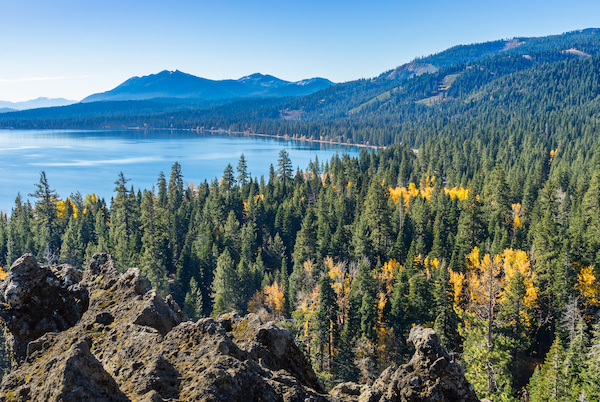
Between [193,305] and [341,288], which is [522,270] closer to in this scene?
[341,288]

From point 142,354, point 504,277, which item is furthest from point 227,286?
point 142,354

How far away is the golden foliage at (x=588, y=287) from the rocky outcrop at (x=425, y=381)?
151 feet

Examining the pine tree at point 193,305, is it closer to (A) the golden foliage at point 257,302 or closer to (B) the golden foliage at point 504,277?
(A) the golden foliage at point 257,302

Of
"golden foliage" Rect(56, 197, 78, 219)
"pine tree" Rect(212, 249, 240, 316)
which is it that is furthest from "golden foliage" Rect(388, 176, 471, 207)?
"golden foliage" Rect(56, 197, 78, 219)

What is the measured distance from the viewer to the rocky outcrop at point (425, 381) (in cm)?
792

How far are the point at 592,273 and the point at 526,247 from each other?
10689 mm

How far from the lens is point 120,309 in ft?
33.9

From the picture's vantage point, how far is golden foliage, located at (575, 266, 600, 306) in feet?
147

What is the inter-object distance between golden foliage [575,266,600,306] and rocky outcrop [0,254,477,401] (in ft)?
152

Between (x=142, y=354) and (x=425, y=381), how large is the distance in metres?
5.47

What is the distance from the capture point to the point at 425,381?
8.03 m

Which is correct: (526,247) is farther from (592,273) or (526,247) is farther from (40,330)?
(40,330)

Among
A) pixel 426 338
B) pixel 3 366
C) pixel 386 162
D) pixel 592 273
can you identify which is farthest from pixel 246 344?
pixel 386 162

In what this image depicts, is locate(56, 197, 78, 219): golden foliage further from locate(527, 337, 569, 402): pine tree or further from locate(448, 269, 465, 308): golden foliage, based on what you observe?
locate(527, 337, 569, 402): pine tree
